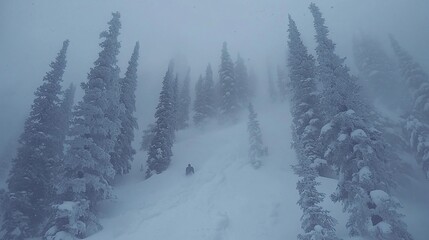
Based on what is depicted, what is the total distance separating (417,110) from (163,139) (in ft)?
101

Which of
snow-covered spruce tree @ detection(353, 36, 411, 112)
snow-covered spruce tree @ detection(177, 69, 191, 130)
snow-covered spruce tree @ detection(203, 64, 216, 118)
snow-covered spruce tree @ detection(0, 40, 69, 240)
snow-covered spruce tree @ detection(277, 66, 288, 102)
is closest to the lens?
snow-covered spruce tree @ detection(0, 40, 69, 240)

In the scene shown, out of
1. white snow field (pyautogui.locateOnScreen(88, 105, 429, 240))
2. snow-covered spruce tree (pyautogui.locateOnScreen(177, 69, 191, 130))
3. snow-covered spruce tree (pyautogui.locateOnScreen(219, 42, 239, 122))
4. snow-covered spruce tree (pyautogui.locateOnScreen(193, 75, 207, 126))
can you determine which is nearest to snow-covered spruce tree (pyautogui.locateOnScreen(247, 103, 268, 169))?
white snow field (pyautogui.locateOnScreen(88, 105, 429, 240))

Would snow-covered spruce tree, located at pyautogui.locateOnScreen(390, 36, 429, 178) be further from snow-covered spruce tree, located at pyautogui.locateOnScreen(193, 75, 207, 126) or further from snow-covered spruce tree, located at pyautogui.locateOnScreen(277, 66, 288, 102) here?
snow-covered spruce tree, located at pyautogui.locateOnScreen(193, 75, 207, 126)

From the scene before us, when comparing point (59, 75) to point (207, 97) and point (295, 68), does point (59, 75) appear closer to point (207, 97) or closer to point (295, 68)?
point (295, 68)

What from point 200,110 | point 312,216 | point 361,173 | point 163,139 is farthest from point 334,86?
point 200,110

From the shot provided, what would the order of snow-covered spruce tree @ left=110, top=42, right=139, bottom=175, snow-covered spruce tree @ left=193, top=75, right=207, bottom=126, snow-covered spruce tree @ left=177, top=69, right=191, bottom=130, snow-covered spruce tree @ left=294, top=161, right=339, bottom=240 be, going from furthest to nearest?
1. snow-covered spruce tree @ left=177, top=69, right=191, bottom=130
2. snow-covered spruce tree @ left=193, top=75, right=207, bottom=126
3. snow-covered spruce tree @ left=110, top=42, right=139, bottom=175
4. snow-covered spruce tree @ left=294, top=161, right=339, bottom=240

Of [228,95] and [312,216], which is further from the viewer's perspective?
[228,95]

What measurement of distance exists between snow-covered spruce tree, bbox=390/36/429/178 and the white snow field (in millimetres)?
4573

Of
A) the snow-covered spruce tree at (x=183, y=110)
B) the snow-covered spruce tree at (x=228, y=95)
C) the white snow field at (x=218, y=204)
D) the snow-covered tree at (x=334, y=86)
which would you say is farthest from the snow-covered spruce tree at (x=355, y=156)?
the snow-covered spruce tree at (x=183, y=110)

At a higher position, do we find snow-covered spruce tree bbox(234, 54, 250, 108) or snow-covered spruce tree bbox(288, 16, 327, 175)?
snow-covered spruce tree bbox(234, 54, 250, 108)

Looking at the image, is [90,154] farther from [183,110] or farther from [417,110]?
[183,110]

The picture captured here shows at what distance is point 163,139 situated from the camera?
39.4 metres

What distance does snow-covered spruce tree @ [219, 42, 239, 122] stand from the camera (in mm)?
62438

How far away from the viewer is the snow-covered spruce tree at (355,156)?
1728cm
